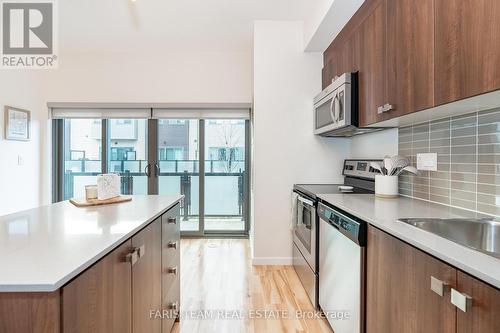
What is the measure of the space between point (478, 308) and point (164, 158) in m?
3.99

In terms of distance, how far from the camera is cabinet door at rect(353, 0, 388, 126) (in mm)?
1857

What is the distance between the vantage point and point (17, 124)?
3.55 meters

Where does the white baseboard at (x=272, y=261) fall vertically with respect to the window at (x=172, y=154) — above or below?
below

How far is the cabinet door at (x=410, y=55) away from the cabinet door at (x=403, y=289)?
70cm

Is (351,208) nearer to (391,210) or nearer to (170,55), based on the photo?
(391,210)

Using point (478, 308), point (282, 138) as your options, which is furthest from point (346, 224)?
point (282, 138)

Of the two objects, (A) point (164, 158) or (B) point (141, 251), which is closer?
(B) point (141, 251)

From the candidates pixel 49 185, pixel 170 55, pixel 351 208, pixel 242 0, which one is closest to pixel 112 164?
pixel 49 185

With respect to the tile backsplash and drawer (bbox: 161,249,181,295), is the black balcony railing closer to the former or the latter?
drawer (bbox: 161,249,181,295)

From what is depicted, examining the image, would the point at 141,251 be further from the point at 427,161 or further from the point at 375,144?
the point at 375,144

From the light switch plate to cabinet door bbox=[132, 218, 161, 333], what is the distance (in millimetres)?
1669

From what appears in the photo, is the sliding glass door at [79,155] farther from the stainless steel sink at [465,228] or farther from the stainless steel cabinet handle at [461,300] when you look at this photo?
the stainless steel cabinet handle at [461,300]

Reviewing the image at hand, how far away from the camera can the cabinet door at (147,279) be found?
125 centimetres

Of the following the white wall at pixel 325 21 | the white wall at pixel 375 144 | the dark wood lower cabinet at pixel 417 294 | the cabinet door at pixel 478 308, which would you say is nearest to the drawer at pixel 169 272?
the dark wood lower cabinet at pixel 417 294
